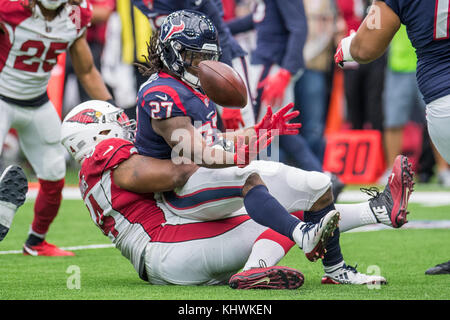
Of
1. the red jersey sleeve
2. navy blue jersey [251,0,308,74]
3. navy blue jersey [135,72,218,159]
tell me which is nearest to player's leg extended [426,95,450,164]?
navy blue jersey [135,72,218,159]

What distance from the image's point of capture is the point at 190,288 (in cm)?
414

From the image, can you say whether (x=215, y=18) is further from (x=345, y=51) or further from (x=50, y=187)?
(x=345, y=51)

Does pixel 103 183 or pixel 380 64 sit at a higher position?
pixel 103 183

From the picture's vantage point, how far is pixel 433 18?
155 inches

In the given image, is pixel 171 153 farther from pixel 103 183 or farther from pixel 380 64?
pixel 380 64

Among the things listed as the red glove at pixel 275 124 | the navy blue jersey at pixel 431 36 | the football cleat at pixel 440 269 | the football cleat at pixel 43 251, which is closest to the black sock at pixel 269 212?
the red glove at pixel 275 124

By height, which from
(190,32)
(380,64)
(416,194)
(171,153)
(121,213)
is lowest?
(416,194)

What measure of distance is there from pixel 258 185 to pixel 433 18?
3.47 feet

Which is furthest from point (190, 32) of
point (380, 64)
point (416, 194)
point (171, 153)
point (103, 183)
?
point (380, 64)

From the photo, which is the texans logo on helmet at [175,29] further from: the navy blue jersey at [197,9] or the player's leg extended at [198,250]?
the navy blue jersey at [197,9]

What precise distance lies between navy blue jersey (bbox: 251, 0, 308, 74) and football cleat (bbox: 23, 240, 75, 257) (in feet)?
7.76

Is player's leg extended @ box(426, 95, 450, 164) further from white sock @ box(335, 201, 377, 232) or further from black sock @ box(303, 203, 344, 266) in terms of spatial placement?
black sock @ box(303, 203, 344, 266)

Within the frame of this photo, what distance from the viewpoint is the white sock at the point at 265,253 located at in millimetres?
4094

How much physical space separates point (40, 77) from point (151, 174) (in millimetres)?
1750
